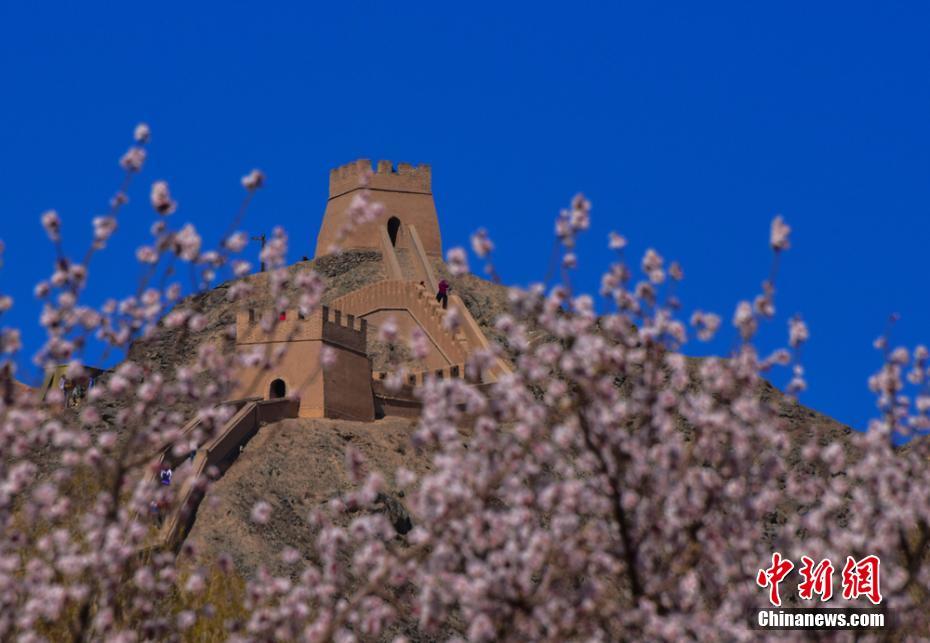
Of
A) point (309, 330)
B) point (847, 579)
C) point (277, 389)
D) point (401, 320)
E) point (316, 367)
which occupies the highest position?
point (401, 320)

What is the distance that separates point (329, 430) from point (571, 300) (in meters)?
29.9

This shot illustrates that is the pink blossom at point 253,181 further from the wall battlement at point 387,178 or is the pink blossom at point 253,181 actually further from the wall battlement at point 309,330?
the wall battlement at point 387,178

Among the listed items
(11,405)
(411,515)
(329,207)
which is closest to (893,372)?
(11,405)

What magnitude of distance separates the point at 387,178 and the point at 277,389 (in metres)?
27.9

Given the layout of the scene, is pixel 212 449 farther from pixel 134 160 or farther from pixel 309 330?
pixel 134 160

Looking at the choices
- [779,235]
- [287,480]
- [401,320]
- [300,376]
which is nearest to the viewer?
[779,235]

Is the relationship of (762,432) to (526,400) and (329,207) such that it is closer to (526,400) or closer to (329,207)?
(526,400)

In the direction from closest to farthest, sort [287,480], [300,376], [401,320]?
[287,480]
[300,376]
[401,320]

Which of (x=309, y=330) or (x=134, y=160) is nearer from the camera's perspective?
(x=134, y=160)

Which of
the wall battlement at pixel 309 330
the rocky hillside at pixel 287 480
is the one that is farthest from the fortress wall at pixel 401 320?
the rocky hillside at pixel 287 480

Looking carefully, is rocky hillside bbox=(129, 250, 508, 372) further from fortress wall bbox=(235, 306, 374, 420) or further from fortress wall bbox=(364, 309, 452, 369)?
fortress wall bbox=(235, 306, 374, 420)

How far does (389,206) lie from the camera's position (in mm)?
70062

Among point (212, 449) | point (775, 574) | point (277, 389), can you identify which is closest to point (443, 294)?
point (277, 389)

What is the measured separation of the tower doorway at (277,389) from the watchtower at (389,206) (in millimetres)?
25071
